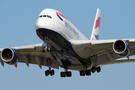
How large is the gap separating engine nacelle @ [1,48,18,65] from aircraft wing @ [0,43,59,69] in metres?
0.68

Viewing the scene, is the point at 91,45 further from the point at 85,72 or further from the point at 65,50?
the point at 85,72

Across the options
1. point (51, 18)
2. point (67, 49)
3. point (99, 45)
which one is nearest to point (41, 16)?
point (51, 18)

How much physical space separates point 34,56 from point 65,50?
6.68 m

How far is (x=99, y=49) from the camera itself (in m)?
25.6

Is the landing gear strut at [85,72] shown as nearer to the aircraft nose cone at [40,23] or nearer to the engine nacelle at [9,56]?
the engine nacelle at [9,56]

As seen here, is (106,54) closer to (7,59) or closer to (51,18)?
(51,18)

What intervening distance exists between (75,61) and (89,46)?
3.23 metres

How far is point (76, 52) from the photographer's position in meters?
25.1

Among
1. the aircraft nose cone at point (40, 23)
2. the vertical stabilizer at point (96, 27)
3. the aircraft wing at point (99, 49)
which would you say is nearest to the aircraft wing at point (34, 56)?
the aircraft wing at point (99, 49)

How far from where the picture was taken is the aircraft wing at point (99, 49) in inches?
959

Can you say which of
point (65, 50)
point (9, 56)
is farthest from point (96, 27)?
point (9, 56)

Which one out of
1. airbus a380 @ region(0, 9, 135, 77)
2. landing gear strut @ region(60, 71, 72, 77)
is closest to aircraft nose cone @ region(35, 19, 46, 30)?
airbus a380 @ region(0, 9, 135, 77)

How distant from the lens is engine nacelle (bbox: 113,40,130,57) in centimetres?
2265

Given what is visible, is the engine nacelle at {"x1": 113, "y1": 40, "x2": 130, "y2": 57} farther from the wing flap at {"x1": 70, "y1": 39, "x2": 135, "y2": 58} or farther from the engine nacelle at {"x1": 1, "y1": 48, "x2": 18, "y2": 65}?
the engine nacelle at {"x1": 1, "y1": 48, "x2": 18, "y2": 65}
